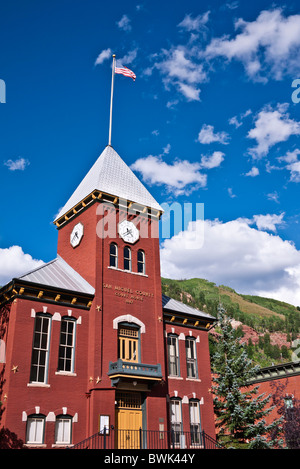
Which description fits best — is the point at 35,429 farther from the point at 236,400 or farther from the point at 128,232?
the point at 236,400

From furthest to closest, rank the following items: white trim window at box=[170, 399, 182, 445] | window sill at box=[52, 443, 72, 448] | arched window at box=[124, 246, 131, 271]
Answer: arched window at box=[124, 246, 131, 271] → white trim window at box=[170, 399, 182, 445] → window sill at box=[52, 443, 72, 448]

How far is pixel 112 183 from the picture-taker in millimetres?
28453

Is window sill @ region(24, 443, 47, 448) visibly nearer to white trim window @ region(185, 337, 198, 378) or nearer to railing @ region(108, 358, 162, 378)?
railing @ region(108, 358, 162, 378)

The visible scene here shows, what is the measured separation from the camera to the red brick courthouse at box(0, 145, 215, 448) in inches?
846

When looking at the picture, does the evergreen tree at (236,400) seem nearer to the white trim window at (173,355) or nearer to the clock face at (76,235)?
the white trim window at (173,355)

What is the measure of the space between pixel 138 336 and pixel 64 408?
5981 millimetres

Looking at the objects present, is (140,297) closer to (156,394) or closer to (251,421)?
(156,394)

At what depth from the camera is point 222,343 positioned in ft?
103

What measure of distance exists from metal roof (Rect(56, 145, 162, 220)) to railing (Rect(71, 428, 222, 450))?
44.7 ft

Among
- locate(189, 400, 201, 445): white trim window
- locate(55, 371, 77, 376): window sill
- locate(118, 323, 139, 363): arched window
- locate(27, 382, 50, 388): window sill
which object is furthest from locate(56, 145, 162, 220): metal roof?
locate(189, 400, 201, 445): white trim window

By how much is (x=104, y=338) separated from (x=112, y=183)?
9957mm

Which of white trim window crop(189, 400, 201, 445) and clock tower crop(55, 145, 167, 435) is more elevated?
clock tower crop(55, 145, 167, 435)
